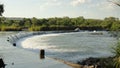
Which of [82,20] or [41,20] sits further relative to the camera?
[82,20]

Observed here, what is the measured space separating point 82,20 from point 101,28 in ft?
116

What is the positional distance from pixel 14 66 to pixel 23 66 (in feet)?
1.62

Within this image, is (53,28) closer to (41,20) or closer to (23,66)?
(41,20)

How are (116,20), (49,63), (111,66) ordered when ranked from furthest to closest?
(49,63) → (111,66) → (116,20)

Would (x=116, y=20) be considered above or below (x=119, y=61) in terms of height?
above

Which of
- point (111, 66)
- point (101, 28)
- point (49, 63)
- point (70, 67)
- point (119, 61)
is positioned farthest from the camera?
point (101, 28)

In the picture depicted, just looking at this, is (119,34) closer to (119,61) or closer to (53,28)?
(119,61)

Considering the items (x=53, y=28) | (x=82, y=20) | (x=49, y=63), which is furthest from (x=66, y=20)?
(x=49, y=63)

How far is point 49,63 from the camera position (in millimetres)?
18219

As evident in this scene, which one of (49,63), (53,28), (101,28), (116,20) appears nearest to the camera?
(116,20)

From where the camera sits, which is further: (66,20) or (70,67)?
(66,20)

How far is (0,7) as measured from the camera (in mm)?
46094

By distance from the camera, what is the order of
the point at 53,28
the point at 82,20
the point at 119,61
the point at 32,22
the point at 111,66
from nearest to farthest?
the point at 119,61 < the point at 111,66 < the point at 53,28 < the point at 32,22 < the point at 82,20

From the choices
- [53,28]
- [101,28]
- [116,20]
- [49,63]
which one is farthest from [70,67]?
[101,28]
